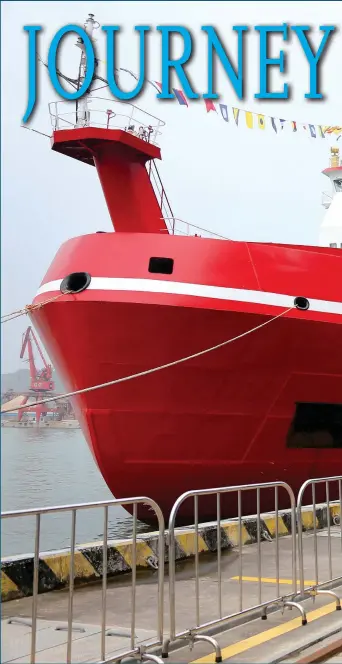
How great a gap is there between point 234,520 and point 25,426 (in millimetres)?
56065

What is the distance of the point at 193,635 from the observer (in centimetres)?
394

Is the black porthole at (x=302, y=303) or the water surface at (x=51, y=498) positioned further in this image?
the water surface at (x=51, y=498)

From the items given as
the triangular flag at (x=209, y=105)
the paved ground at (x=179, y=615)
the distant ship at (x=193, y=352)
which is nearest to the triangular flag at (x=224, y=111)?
the triangular flag at (x=209, y=105)

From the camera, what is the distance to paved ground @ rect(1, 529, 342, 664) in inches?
154

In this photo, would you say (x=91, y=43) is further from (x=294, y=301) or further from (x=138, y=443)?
(x=138, y=443)

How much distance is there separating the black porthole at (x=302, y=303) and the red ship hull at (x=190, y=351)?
65 millimetres

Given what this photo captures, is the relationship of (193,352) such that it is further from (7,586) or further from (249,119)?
(249,119)

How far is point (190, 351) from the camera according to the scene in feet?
27.4

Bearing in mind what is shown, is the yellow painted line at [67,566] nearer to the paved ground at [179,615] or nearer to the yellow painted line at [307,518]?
the paved ground at [179,615]

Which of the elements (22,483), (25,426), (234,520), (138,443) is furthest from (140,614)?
(25,426)

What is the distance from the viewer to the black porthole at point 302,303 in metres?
8.72

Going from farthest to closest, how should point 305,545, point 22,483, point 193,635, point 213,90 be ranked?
point 22,483, point 213,90, point 305,545, point 193,635

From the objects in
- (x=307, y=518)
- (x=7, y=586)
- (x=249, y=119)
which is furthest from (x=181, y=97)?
(x=7, y=586)

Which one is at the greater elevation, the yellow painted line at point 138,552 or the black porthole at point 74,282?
the black porthole at point 74,282
